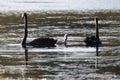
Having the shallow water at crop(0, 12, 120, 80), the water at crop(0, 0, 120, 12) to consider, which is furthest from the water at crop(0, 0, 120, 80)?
the water at crop(0, 0, 120, 12)

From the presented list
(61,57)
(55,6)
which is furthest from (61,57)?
(55,6)

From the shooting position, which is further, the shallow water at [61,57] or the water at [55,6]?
the water at [55,6]

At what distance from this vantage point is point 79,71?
24172mm

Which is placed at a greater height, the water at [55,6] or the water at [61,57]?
the water at [61,57]

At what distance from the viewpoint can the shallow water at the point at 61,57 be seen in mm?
23453

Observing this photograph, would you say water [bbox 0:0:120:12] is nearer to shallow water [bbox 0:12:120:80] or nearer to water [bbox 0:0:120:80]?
water [bbox 0:0:120:80]

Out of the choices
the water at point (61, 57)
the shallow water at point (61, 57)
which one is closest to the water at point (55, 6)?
the water at point (61, 57)

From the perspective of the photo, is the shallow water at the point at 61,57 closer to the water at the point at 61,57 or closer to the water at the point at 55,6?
the water at the point at 61,57

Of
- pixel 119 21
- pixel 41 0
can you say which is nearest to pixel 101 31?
pixel 119 21

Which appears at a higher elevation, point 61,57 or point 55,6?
point 61,57

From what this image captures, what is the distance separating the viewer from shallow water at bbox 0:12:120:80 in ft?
76.9

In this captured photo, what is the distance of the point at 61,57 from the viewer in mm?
28609

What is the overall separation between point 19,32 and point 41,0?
61.3 m

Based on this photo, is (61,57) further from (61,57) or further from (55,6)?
(55,6)
